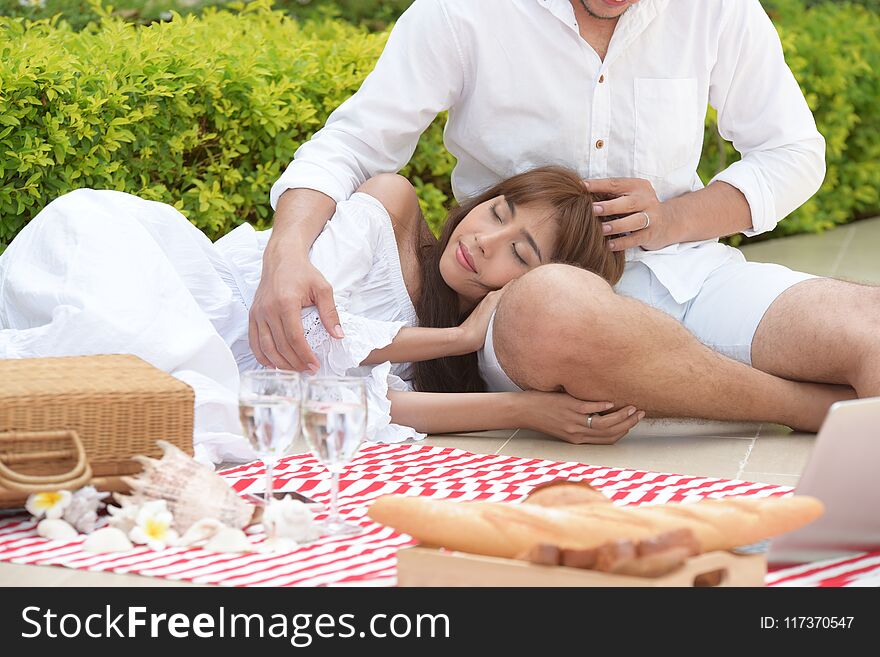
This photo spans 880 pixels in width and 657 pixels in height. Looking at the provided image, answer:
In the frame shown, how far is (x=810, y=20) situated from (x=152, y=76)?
564cm

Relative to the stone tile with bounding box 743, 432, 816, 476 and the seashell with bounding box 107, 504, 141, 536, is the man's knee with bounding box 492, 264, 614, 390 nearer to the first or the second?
the stone tile with bounding box 743, 432, 816, 476

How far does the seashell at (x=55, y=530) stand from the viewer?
2449mm

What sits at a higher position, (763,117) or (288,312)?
(763,117)

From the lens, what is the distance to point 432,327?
3578 mm

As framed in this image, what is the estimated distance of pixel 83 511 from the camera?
2490 millimetres

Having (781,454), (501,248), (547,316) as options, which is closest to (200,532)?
(547,316)

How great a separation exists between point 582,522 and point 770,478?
1.24 metres

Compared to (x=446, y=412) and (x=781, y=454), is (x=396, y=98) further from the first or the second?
(x=781, y=454)

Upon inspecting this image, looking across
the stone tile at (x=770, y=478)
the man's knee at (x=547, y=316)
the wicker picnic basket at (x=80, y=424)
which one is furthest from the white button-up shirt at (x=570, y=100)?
the wicker picnic basket at (x=80, y=424)

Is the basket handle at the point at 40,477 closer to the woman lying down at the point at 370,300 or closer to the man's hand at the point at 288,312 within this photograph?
the woman lying down at the point at 370,300

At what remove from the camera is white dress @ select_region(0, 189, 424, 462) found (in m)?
3.05

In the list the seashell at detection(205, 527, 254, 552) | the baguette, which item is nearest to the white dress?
the seashell at detection(205, 527, 254, 552)

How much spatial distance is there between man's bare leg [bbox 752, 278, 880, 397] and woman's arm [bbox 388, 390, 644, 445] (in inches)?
16.5

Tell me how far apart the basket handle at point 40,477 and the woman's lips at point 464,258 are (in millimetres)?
1281
